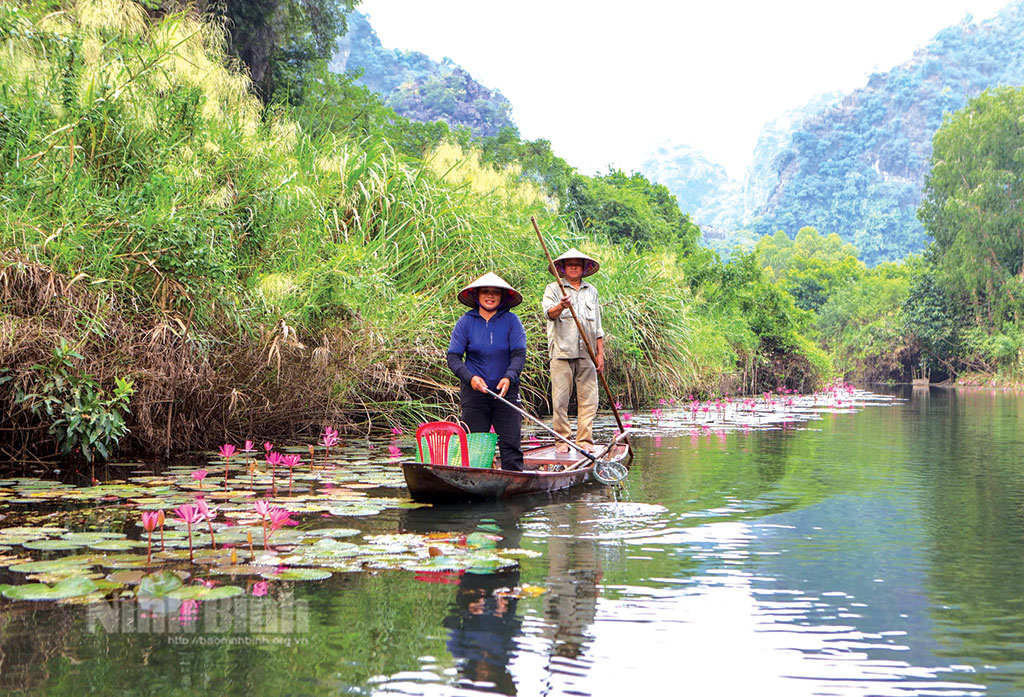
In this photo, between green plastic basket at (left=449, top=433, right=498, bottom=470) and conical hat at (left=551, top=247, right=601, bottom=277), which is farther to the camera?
conical hat at (left=551, top=247, right=601, bottom=277)

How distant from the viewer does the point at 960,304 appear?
4194cm

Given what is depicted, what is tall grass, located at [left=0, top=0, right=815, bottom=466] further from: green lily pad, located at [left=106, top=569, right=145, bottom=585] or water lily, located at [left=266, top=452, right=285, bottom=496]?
green lily pad, located at [left=106, top=569, right=145, bottom=585]

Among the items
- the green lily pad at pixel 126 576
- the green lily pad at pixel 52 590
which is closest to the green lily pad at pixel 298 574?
the green lily pad at pixel 126 576

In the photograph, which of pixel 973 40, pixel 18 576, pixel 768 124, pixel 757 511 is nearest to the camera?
pixel 18 576

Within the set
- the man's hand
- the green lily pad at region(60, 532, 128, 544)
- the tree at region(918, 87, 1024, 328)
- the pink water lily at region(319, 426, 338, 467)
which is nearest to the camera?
the green lily pad at region(60, 532, 128, 544)

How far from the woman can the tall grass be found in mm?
2572

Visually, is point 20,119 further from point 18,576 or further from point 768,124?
point 768,124

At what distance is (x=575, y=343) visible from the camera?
8641mm

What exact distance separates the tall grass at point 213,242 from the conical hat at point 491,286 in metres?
2.48

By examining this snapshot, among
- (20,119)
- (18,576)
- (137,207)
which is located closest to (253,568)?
(18,576)

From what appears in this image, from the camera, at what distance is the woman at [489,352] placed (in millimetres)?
7031

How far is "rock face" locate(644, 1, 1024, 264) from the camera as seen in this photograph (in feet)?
343

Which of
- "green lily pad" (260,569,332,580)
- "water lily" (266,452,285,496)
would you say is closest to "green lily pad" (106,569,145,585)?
"green lily pad" (260,569,332,580)

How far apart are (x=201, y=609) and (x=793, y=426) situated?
1154cm
